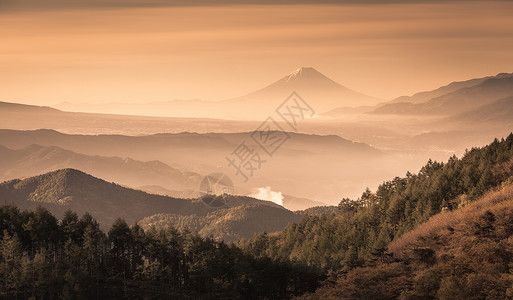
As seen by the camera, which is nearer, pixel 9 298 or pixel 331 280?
pixel 331 280

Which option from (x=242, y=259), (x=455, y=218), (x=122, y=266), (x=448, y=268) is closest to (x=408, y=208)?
(x=455, y=218)

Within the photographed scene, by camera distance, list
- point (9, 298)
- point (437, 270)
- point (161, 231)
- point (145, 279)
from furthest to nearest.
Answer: point (161, 231) < point (145, 279) < point (9, 298) < point (437, 270)

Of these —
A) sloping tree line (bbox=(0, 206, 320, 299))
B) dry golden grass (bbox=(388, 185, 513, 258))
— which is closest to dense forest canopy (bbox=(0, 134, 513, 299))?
sloping tree line (bbox=(0, 206, 320, 299))

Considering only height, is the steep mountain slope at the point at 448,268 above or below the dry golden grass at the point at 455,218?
below

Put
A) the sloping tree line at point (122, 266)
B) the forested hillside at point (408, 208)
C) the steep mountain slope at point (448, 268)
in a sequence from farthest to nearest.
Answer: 1. the forested hillside at point (408, 208)
2. the sloping tree line at point (122, 266)
3. the steep mountain slope at point (448, 268)

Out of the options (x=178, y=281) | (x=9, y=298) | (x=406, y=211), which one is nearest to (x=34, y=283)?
(x=9, y=298)

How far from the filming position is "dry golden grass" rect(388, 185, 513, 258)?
123812mm

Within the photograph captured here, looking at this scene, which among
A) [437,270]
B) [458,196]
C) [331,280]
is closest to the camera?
[437,270]

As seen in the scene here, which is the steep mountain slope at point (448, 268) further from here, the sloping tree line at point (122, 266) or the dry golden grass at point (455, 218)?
the sloping tree line at point (122, 266)

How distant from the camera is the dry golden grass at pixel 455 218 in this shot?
406ft

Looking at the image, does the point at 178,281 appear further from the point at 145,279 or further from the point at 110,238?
the point at 110,238

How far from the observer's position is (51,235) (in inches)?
5527

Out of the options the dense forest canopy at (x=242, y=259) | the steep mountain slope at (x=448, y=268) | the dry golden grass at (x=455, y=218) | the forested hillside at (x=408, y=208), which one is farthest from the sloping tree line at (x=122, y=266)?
the forested hillside at (x=408, y=208)

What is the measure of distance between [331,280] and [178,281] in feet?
129
